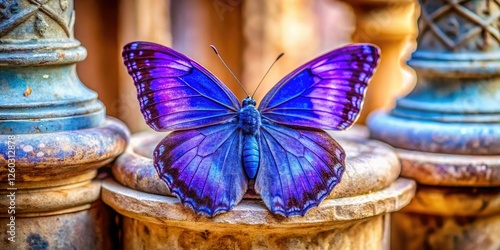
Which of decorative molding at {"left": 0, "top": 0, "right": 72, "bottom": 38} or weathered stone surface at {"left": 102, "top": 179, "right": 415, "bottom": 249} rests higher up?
decorative molding at {"left": 0, "top": 0, "right": 72, "bottom": 38}

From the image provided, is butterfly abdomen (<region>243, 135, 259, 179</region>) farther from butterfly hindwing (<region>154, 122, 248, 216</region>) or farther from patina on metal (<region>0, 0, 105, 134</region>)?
patina on metal (<region>0, 0, 105, 134</region>)

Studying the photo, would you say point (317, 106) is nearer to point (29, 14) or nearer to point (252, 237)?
point (252, 237)

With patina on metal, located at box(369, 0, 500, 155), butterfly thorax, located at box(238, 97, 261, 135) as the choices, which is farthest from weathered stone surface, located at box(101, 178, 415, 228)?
patina on metal, located at box(369, 0, 500, 155)

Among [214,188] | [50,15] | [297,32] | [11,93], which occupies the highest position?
[50,15]

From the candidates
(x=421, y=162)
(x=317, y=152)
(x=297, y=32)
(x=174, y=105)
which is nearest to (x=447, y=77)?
(x=421, y=162)

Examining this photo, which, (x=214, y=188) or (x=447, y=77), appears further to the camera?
(x=447, y=77)

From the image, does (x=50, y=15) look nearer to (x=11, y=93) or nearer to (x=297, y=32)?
(x=11, y=93)

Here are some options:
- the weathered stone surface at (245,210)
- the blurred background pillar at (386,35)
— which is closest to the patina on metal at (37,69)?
the weathered stone surface at (245,210)

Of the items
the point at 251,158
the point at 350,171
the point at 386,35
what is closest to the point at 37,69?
the point at 251,158
